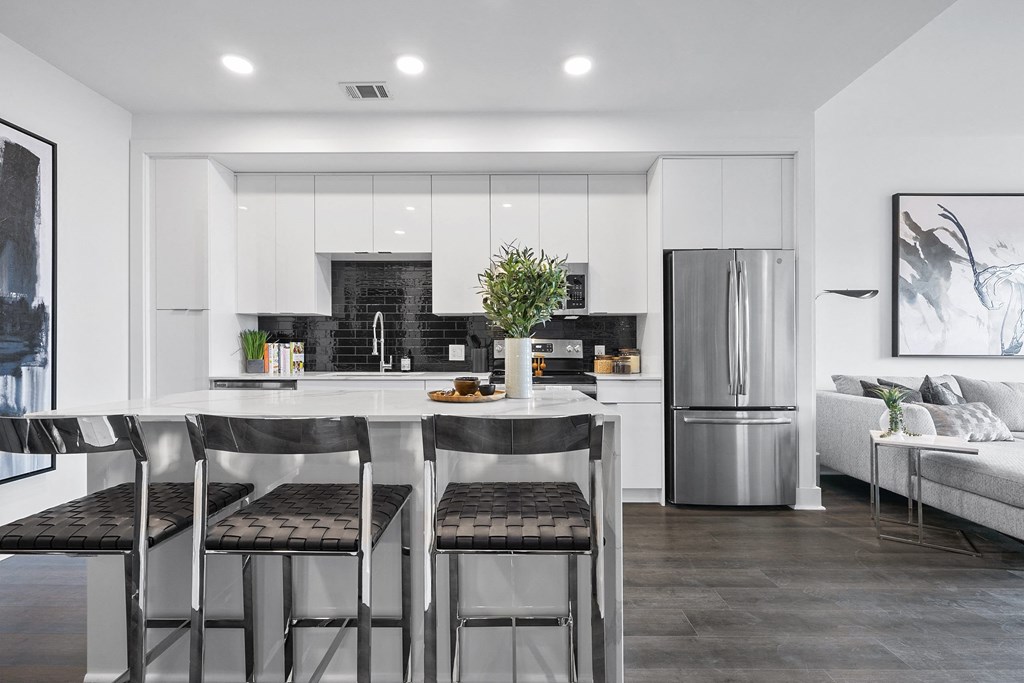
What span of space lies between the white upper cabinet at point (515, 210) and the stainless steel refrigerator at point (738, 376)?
3.88 ft

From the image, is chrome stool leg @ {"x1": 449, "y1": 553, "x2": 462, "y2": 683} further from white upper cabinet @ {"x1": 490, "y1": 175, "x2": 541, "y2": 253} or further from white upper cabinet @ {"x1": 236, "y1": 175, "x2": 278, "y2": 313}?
white upper cabinet @ {"x1": 236, "y1": 175, "x2": 278, "y2": 313}

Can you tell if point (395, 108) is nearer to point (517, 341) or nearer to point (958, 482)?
point (517, 341)

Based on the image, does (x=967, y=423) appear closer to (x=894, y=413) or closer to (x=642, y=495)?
(x=894, y=413)

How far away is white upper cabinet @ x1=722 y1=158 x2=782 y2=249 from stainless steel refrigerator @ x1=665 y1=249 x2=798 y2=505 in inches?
7.3

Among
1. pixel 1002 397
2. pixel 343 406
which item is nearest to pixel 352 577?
pixel 343 406

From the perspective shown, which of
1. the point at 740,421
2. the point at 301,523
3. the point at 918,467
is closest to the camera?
the point at 301,523

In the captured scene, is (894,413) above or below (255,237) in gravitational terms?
below

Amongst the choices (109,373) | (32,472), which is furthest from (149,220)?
(32,472)

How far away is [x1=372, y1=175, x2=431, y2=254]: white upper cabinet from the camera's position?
4512 mm

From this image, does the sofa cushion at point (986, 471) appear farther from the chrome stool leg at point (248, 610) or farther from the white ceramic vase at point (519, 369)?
the chrome stool leg at point (248, 610)

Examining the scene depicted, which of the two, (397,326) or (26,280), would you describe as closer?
(26,280)

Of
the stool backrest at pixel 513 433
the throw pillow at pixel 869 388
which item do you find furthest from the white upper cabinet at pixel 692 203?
the stool backrest at pixel 513 433

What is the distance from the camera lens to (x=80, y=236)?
11.7 ft

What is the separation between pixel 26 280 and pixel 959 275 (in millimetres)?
6640
